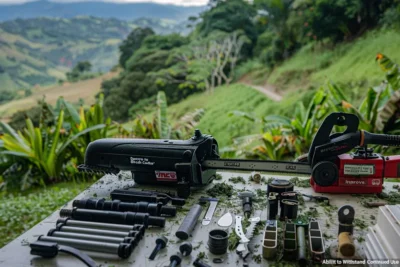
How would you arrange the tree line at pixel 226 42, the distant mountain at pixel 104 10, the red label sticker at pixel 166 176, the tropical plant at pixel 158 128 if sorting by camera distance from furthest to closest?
the distant mountain at pixel 104 10, the tree line at pixel 226 42, the tropical plant at pixel 158 128, the red label sticker at pixel 166 176

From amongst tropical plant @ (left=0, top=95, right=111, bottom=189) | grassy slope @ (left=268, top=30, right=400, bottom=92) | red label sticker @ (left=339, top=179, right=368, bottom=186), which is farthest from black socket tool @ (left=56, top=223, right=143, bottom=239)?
grassy slope @ (left=268, top=30, right=400, bottom=92)

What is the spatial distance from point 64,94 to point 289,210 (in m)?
10.1

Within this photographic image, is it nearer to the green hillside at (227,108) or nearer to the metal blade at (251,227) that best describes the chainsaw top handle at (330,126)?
the metal blade at (251,227)

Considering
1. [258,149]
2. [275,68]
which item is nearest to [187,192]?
[258,149]

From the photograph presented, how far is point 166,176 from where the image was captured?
85.6 inches

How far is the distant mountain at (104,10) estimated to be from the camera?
13.8 metres

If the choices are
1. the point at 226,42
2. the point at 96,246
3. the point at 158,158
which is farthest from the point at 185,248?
the point at 226,42

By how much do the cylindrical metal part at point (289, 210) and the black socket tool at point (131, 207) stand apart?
0.51m

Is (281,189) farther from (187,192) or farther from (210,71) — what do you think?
(210,71)

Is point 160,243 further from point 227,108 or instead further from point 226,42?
point 226,42

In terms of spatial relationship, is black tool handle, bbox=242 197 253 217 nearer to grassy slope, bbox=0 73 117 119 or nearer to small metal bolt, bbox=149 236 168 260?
small metal bolt, bbox=149 236 168 260

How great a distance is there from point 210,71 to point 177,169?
8.27 metres

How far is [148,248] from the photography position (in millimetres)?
1577

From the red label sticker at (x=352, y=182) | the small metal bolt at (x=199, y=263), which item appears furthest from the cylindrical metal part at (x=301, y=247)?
the red label sticker at (x=352, y=182)
